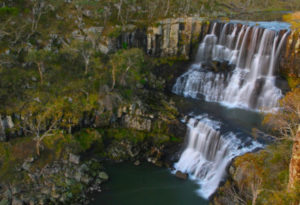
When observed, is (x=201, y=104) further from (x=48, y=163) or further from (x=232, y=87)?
(x=48, y=163)

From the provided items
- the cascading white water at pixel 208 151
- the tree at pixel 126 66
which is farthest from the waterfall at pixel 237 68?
the tree at pixel 126 66

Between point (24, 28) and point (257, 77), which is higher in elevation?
point (24, 28)

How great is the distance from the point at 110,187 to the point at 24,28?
32.0m

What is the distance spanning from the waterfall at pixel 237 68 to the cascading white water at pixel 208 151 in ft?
32.0

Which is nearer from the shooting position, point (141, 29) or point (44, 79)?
point (44, 79)

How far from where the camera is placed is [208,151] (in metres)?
38.2

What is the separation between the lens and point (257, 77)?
48.0 m

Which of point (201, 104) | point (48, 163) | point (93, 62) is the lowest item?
point (48, 163)

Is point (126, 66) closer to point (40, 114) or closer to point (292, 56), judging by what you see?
point (40, 114)

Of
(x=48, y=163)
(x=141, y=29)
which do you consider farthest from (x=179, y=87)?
(x=48, y=163)

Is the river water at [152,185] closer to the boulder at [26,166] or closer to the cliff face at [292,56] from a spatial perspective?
the boulder at [26,166]

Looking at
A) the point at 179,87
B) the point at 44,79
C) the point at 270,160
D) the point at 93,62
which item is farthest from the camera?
the point at 179,87

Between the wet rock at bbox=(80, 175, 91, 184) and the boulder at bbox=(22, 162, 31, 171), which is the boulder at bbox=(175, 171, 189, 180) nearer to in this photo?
the wet rock at bbox=(80, 175, 91, 184)

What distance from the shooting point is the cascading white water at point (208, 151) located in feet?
113
